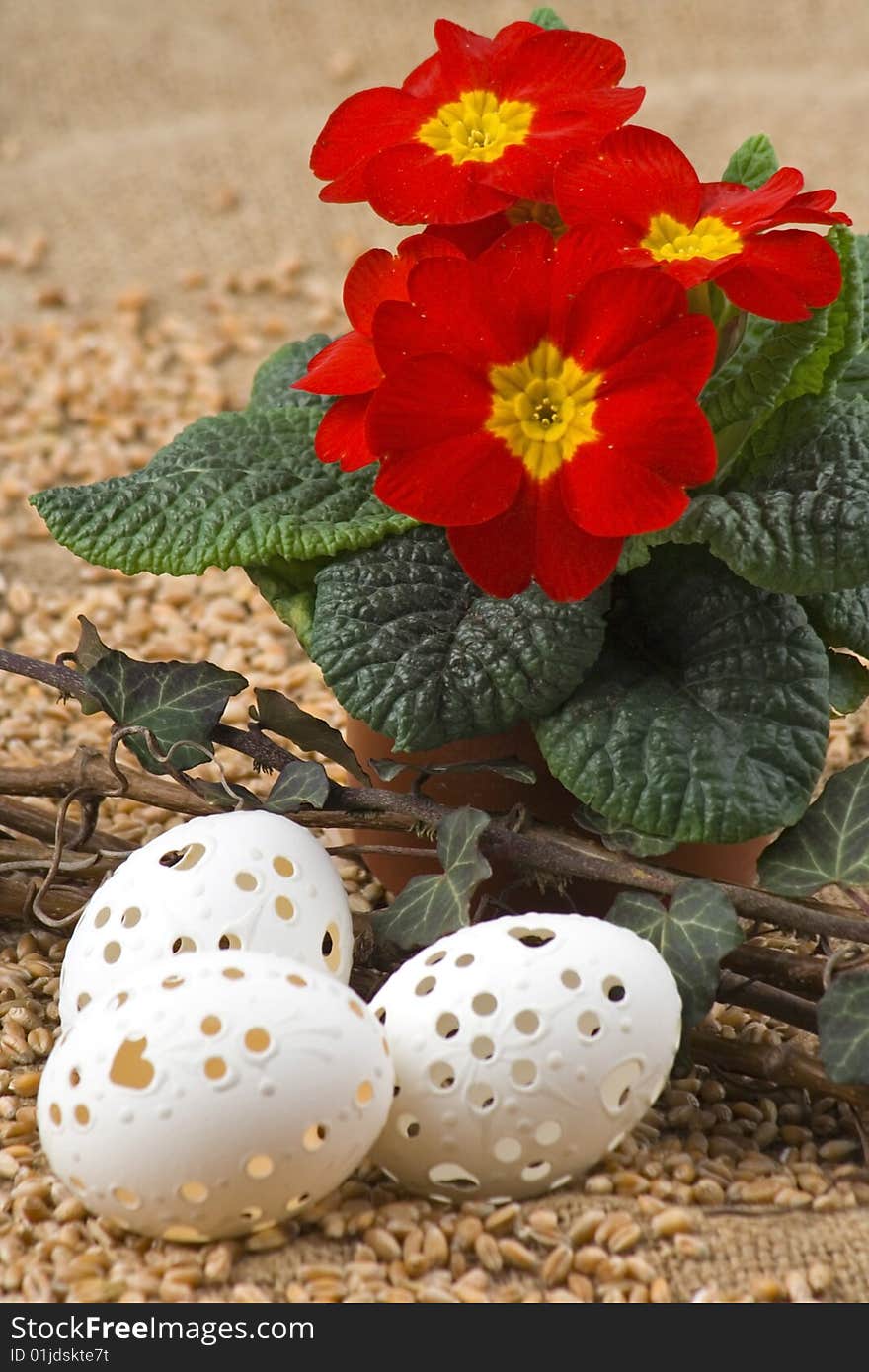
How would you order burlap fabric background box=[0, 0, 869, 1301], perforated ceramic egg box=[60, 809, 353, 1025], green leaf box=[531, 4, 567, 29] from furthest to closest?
burlap fabric background box=[0, 0, 869, 1301] < green leaf box=[531, 4, 567, 29] < perforated ceramic egg box=[60, 809, 353, 1025]

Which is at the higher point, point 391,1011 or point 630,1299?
point 391,1011

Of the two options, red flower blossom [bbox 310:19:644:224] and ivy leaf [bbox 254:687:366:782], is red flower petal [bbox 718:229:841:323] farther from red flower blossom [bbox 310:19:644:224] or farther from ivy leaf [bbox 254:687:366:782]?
ivy leaf [bbox 254:687:366:782]

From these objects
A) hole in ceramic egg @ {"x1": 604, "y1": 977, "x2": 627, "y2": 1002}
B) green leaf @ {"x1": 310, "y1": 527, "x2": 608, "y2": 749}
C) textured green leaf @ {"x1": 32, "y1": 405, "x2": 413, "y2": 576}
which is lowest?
hole in ceramic egg @ {"x1": 604, "y1": 977, "x2": 627, "y2": 1002}

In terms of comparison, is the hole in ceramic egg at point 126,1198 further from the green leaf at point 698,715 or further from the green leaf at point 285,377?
the green leaf at point 285,377

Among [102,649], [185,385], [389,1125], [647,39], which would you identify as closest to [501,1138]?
[389,1125]

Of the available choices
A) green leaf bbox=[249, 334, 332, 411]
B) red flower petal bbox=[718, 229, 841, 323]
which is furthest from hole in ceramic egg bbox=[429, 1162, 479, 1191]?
green leaf bbox=[249, 334, 332, 411]

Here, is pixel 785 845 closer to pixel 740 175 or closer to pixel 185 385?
pixel 740 175
